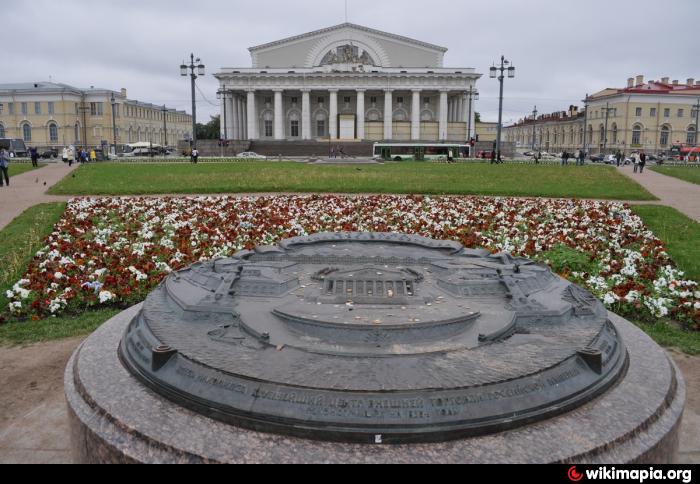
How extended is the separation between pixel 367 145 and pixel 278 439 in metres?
61.6

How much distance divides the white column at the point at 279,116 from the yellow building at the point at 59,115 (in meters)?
17.0

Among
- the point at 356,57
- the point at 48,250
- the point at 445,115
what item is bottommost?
the point at 48,250

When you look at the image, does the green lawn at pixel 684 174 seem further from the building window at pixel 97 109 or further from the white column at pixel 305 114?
the building window at pixel 97 109

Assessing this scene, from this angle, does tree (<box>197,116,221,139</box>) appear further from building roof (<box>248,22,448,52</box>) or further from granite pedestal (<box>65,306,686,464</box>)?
granite pedestal (<box>65,306,686,464</box>)

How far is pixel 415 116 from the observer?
70.5 meters

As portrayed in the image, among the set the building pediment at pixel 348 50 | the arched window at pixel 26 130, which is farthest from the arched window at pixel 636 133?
the arched window at pixel 26 130

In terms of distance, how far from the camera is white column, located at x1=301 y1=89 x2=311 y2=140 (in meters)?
70.6

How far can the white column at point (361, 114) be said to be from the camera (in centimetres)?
6962

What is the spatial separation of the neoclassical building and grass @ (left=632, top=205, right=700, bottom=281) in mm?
58556

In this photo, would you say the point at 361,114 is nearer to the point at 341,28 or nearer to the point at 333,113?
the point at 333,113

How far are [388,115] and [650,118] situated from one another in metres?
36.6

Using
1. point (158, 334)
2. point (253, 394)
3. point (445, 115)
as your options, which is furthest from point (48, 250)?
point (445, 115)

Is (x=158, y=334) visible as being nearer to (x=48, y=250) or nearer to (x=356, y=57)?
(x=48, y=250)

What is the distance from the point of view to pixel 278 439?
7.70 feet
